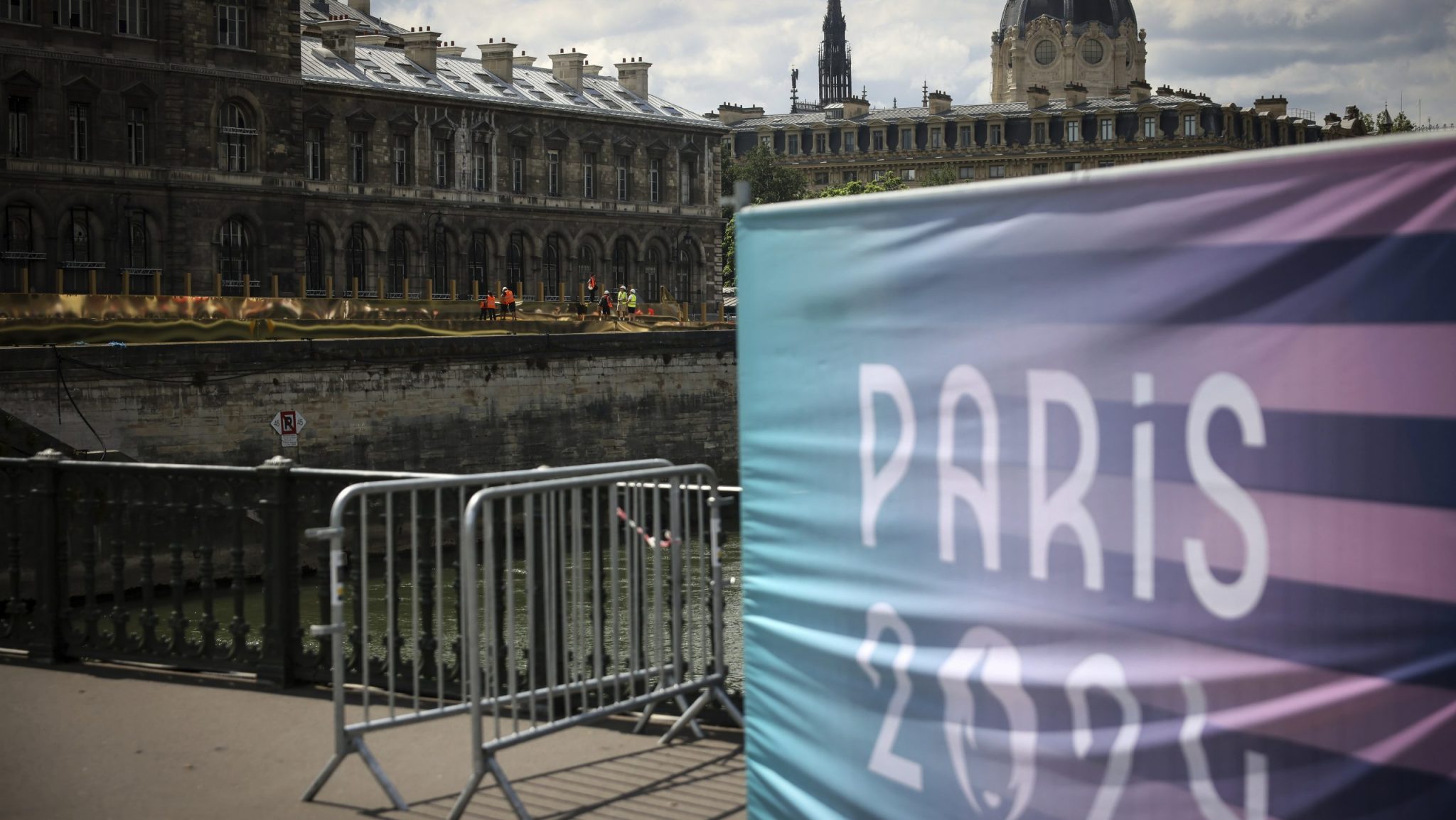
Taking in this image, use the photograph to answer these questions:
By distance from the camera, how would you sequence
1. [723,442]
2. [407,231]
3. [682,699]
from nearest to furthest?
1. [682,699]
2. [723,442]
3. [407,231]

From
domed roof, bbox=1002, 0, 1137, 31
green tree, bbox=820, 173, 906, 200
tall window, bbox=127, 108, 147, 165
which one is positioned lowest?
tall window, bbox=127, 108, 147, 165

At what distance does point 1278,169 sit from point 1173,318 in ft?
1.28

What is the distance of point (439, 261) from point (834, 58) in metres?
131

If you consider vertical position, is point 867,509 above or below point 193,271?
below

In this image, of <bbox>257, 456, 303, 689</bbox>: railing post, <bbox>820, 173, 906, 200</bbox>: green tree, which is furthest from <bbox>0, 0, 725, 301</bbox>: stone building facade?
<bbox>257, 456, 303, 689</bbox>: railing post

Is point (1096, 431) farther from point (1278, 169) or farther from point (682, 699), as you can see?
point (682, 699)

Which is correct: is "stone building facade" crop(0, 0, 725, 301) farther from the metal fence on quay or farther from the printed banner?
the printed banner

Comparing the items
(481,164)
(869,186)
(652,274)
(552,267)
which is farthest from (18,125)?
(869,186)

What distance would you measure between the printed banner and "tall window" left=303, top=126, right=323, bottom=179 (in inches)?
2193

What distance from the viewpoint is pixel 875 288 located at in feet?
13.8

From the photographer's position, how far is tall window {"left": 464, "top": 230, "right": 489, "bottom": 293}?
6462cm

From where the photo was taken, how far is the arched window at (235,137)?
5188 cm

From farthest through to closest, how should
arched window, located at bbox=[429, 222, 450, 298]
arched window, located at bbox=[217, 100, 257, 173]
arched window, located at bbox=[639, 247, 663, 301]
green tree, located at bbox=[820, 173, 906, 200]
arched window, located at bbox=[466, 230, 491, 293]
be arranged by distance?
green tree, located at bbox=[820, 173, 906, 200]
arched window, located at bbox=[639, 247, 663, 301]
arched window, located at bbox=[466, 230, 491, 293]
arched window, located at bbox=[429, 222, 450, 298]
arched window, located at bbox=[217, 100, 257, 173]

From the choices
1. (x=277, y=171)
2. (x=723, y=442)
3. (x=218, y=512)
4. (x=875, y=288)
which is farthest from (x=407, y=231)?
(x=875, y=288)
